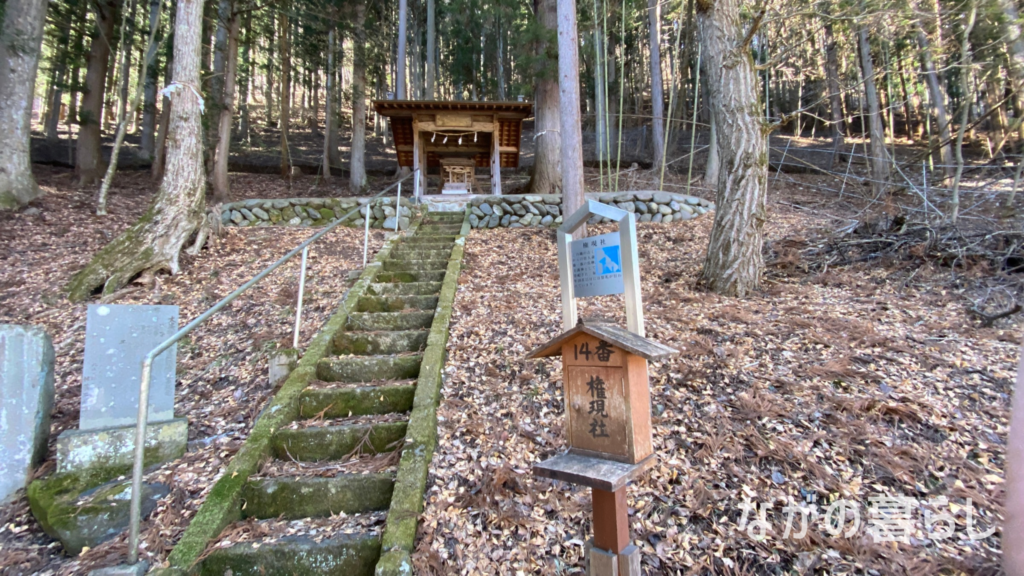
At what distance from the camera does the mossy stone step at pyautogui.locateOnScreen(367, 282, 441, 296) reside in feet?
18.5

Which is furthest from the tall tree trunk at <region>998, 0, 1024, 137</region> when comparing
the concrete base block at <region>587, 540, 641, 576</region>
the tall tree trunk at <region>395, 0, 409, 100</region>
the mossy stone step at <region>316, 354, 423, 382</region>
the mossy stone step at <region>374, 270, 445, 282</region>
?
the tall tree trunk at <region>395, 0, 409, 100</region>

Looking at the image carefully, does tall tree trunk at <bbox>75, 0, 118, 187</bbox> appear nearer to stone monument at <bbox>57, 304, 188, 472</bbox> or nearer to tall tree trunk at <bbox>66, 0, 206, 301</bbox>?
tall tree trunk at <bbox>66, 0, 206, 301</bbox>

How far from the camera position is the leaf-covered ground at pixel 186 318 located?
275cm

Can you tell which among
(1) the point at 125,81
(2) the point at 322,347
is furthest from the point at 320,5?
(2) the point at 322,347

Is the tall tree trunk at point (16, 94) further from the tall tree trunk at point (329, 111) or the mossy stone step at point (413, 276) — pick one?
the tall tree trunk at point (329, 111)

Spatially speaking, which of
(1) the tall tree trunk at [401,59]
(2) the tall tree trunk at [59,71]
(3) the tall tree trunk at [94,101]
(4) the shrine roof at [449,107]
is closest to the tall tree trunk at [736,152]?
(4) the shrine roof at [449,107]

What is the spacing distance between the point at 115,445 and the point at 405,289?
3114 millimetres

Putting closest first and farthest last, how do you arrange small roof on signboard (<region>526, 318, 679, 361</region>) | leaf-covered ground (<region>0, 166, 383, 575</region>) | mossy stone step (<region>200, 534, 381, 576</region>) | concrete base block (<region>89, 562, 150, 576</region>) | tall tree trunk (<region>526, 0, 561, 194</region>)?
small roof on signboard (<region>526, 318, 679, 361</region>) < concrete base block (<region>89, 562, 150, 576</region>) < mossy stone step (<region>200, 534, 381, 576</region>) < leaf-covered ground (<region>0, 166, 383, 575</region>) < tall tree trunk (<region>526, 0, 561, 194</region>)

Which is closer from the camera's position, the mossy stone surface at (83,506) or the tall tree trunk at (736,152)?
the mossy stone surface at (83,506)

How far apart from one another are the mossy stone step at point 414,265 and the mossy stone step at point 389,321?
153 centimetres

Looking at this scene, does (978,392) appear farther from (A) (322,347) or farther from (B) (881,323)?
(A) (322,347)

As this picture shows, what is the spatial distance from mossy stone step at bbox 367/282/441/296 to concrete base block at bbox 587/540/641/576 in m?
4.04

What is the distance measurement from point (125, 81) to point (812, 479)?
18.6 m

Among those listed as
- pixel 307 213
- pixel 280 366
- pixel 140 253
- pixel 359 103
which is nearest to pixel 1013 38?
pixel 280 366
